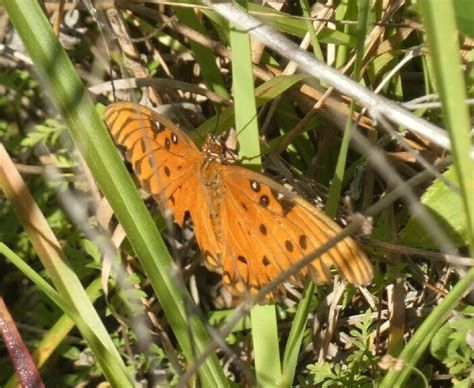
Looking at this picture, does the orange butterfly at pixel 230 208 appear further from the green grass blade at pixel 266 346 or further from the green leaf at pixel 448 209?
the green leaf at pixel 448 209

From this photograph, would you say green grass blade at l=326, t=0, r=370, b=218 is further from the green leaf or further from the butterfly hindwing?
the green leaf

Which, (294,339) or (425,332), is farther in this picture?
(294,339)

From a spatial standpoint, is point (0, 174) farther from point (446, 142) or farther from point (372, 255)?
point (446, 142)

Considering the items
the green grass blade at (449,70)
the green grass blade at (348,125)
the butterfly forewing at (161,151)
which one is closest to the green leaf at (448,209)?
the green grass blade at (348,125)

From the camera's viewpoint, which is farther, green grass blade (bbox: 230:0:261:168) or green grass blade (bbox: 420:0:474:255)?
green grass blade (bbox: 230:0:261:168)

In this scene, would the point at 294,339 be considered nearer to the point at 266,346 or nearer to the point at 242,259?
the point at 266,346

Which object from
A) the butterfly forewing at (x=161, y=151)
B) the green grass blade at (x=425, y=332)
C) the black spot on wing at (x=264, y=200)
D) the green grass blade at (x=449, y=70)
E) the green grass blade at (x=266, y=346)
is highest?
the green grass blade at (x=449, y=70)

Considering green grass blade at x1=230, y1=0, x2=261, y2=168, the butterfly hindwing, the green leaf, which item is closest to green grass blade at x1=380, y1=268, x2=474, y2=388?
the butterfly hindwing

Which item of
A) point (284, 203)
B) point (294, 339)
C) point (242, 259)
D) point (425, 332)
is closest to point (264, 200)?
point (284, 203)

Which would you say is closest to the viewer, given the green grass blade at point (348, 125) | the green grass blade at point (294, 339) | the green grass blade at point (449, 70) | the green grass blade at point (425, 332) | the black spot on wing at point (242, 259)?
the green grass blade at point (449, 70)
